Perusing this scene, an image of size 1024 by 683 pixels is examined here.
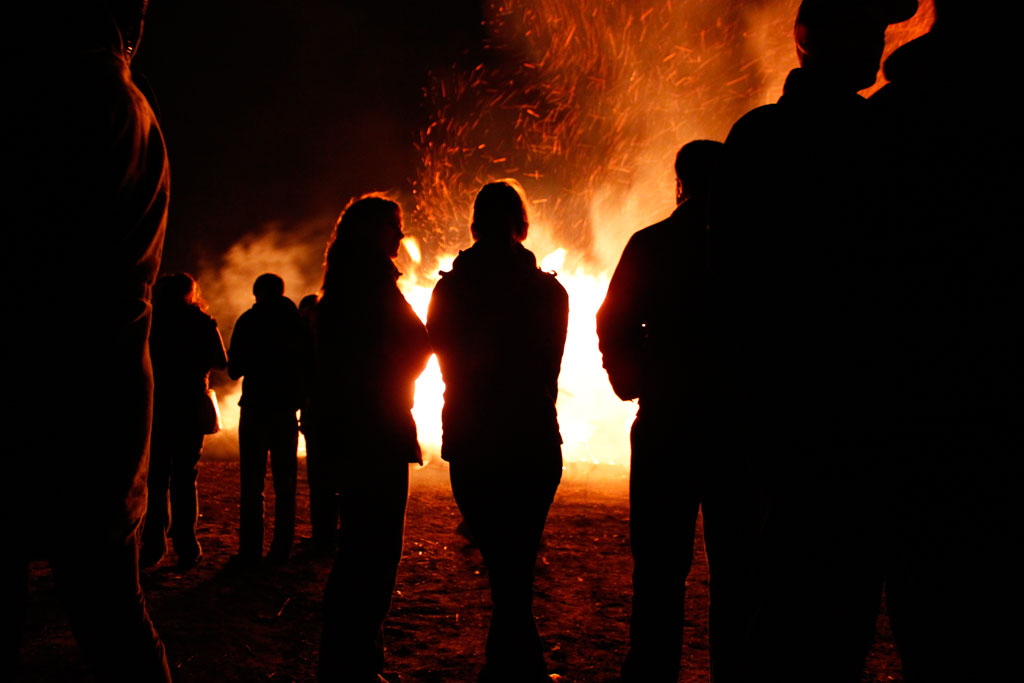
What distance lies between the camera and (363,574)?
2.62 meters

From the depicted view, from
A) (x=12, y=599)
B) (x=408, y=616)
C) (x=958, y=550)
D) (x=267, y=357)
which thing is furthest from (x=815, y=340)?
(x=267, y=357)

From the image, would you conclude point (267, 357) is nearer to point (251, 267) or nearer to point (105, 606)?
point (105, 606)

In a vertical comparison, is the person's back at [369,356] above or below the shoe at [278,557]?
above

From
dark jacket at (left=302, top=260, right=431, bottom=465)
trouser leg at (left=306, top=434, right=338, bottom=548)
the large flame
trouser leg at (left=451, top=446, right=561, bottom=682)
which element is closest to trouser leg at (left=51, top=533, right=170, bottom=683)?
dark jacket at (left=302, top=260, right=431, bottom=465)

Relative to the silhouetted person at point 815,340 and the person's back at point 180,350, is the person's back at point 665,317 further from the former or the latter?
the person's back at point 180,350

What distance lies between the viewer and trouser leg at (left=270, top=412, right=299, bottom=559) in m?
4.84

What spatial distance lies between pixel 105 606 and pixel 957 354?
213 cm

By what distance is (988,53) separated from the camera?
143 centimetres

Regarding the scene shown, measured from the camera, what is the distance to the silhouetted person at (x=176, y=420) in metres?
4.61

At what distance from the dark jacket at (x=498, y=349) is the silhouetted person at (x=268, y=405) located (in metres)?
2.49

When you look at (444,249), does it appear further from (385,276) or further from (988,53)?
(988,53)

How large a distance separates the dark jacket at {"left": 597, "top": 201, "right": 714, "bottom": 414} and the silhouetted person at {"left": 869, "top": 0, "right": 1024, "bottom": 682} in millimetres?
1002

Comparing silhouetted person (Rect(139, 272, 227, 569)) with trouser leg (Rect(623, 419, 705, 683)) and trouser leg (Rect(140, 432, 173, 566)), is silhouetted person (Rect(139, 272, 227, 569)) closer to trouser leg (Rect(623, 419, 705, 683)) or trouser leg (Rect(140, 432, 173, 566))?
trouser leg (Rect(140, 432, 173, 566))

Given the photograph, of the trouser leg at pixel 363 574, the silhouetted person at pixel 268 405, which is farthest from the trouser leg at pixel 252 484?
the trouser leg at pixel 363 574
